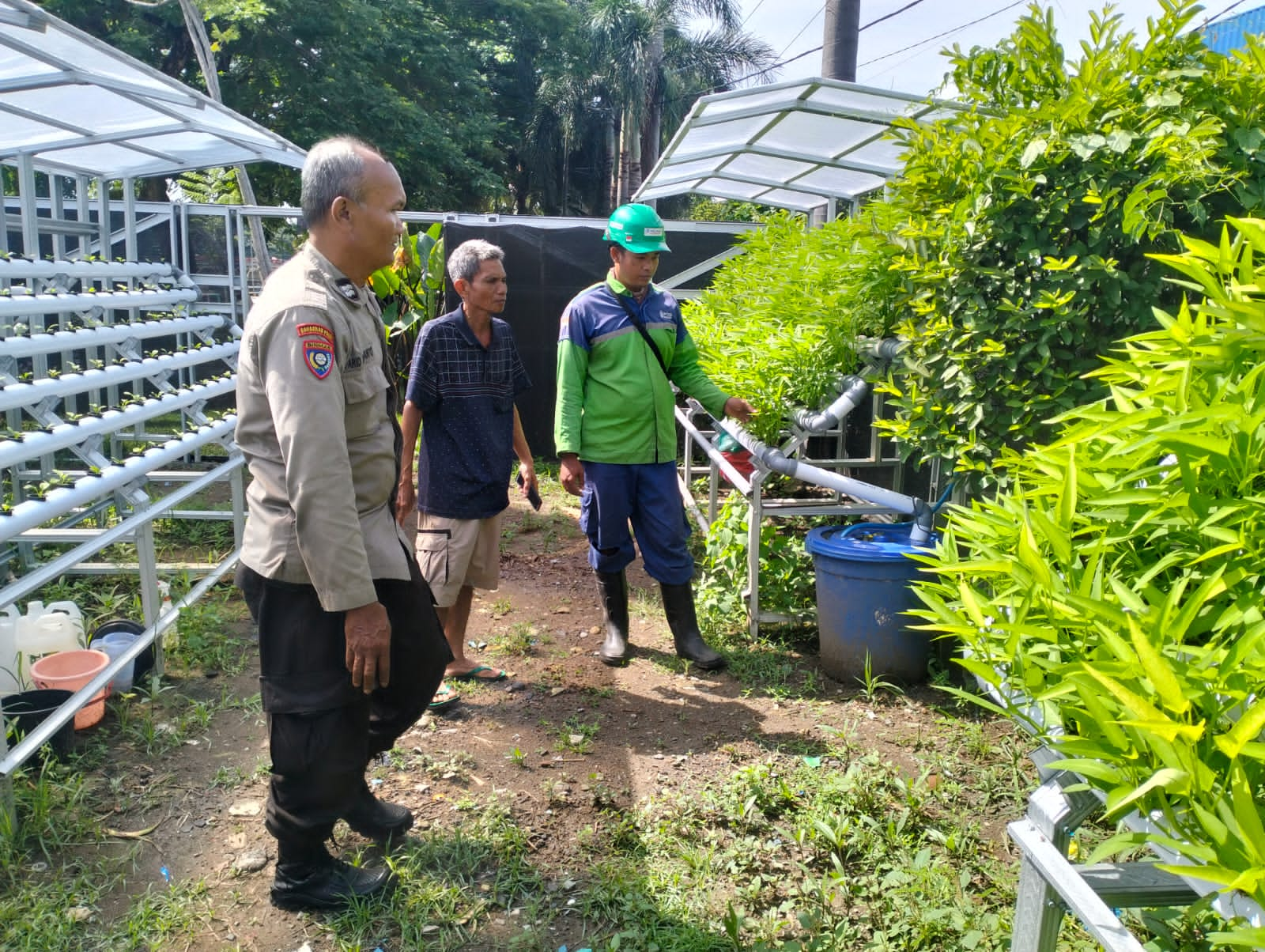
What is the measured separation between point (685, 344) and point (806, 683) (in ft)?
5.57

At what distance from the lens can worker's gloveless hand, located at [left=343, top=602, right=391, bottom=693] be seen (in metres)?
2.41

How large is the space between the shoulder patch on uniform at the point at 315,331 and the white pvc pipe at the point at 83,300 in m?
3.23

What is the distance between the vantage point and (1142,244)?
3365 mm

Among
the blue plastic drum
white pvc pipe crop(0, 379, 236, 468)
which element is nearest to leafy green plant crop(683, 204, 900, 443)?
the blue plastic drum

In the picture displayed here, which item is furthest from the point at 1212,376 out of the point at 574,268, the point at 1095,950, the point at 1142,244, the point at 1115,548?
the point at 574,268

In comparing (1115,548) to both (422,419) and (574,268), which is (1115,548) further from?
(574,268)

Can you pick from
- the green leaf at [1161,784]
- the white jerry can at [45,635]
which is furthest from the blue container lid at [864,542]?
the white jerry can at [45,635]

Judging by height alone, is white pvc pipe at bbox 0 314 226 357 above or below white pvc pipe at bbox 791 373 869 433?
above

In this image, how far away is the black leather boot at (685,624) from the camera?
4590 mm

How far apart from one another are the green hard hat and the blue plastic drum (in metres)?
1.53

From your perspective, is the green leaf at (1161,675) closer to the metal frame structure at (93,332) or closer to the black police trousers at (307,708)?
the black police trousers at (307,708)

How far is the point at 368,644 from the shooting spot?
242cm

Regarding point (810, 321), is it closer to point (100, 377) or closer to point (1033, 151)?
point (1033, 151)

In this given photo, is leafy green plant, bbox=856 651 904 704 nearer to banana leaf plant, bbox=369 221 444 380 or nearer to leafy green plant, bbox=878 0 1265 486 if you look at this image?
leafy green plant, bbox=878 0 1265 486
